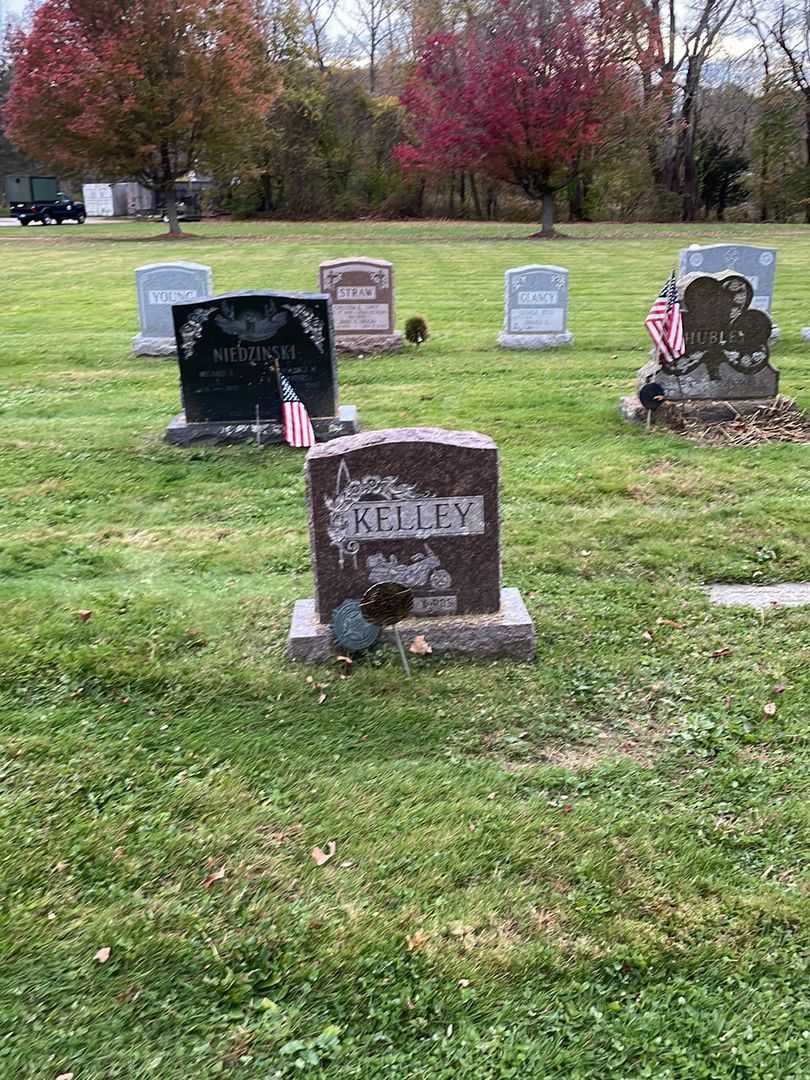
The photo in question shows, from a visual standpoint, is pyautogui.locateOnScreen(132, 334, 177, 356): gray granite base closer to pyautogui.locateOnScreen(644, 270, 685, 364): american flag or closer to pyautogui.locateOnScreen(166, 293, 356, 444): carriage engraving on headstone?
pyautogui.locateOnScreen(166, 293, 356, 444): carriage engraving on headstone

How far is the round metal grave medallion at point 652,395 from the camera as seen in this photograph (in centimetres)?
838

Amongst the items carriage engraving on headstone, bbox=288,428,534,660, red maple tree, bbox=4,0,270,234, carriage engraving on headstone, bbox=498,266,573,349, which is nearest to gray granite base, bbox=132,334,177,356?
carriage engraving on headstone, bbox=498,266,573,349

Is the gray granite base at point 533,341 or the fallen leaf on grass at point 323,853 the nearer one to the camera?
the fallen leaf on grass at point 323,853

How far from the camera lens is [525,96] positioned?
30.3 metres

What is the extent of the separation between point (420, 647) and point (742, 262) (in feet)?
35.2

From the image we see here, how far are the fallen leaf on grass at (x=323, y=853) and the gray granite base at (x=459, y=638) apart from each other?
1.24 metres

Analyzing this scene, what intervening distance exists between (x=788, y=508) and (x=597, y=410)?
312 centimetres

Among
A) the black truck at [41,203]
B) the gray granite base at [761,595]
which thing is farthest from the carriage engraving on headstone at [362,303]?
the black truck at [41,203]

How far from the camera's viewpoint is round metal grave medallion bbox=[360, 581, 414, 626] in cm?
423

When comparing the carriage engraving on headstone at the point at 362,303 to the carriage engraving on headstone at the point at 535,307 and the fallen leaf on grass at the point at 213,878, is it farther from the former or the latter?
the fallen leaf on grass at the point at 213,878

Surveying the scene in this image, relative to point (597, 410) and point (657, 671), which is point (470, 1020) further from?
point (597, 410)

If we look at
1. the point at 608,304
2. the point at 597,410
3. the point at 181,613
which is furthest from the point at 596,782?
the point at 608,304

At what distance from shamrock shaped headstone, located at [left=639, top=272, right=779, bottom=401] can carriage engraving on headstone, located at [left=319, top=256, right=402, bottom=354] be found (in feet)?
16.0

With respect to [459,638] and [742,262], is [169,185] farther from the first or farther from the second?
[459,638]
